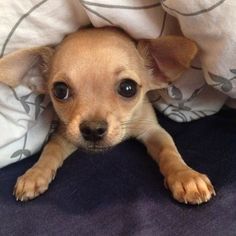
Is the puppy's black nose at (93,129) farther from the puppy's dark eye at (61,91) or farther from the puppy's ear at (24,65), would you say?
the puppy's ear at (24,65)

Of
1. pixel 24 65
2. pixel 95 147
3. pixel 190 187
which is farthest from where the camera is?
pixel 24 65

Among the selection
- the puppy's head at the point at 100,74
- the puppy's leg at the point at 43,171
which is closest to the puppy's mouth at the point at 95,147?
the puppy's head at the point at 100,74

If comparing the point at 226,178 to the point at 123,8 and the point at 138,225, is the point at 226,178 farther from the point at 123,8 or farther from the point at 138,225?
the point at 123,8

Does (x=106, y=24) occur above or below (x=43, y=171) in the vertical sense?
above

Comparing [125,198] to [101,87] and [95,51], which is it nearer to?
[101,87]

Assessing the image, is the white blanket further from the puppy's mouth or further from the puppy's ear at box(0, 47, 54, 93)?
the puppy's mouth

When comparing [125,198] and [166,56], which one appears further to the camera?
[166,56]

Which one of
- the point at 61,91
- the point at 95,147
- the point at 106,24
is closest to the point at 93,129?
the point at 95,147

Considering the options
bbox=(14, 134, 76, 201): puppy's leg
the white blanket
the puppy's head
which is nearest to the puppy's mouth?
the puppy's head
